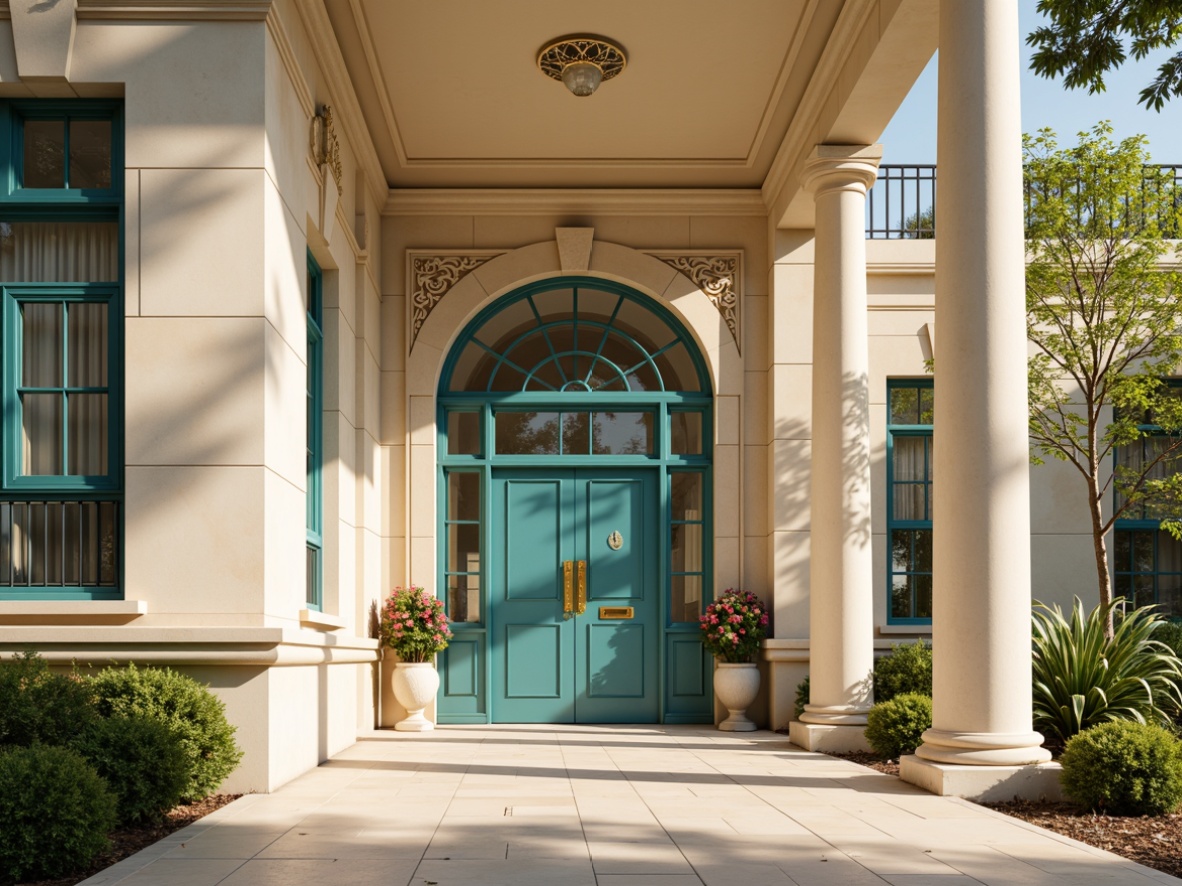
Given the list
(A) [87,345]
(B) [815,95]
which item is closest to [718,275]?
(B) [815,95]

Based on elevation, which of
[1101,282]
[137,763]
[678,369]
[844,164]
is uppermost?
[844,164]

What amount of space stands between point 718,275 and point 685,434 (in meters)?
1.62

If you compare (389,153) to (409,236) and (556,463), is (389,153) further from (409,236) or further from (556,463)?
(556,463)

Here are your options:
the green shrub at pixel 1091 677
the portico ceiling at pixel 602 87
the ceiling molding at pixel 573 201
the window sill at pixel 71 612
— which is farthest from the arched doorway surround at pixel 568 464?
the window sill at pixel 71 612

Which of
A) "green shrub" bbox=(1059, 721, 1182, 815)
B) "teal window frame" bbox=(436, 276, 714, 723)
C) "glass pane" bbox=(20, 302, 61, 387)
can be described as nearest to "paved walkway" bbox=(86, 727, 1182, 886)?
"green shrub" bbox=(1059, 721, 1182, 815)

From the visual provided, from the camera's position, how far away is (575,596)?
39.6 feet

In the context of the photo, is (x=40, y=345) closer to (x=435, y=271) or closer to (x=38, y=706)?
(x=38, y=706)

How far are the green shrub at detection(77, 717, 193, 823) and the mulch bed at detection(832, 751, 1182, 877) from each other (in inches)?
160

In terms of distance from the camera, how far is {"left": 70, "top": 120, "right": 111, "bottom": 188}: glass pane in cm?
719

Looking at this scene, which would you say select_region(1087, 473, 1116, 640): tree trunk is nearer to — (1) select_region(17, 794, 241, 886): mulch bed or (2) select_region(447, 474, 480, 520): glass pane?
(2) select_region(447, 474, 480, 520): glass pane

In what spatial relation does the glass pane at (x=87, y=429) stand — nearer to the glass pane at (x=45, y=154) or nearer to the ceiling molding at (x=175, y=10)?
the glass pane at (x=45, y=154)

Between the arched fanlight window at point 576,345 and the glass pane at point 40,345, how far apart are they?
17.7ft

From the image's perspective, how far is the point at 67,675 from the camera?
21.1 feet

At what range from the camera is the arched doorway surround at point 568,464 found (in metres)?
12.0
